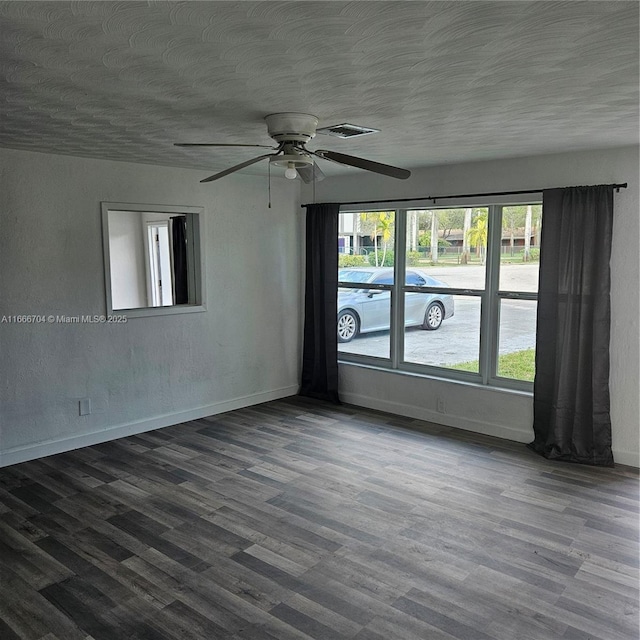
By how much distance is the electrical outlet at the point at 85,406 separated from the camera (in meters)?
4.58

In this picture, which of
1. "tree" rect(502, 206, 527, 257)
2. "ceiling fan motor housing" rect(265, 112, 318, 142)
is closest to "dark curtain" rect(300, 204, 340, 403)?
"tree" rect(502, 206, 527, 257)

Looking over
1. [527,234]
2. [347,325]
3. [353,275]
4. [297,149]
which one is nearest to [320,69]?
[297,149]

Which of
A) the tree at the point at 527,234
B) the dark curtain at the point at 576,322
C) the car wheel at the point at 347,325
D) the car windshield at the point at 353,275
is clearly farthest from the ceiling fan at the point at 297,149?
the car wheel at the point at 347,325

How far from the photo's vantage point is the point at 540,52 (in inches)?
82.7

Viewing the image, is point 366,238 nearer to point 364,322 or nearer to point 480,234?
point 364,322

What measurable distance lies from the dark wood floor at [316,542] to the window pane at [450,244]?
1.49 m

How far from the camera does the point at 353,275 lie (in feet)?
19.5

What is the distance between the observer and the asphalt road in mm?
4750

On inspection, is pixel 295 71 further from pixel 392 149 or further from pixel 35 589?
pixel 35 589

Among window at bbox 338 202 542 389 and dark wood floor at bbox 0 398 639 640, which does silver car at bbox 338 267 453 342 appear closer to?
window at bbox 338 202 542 389

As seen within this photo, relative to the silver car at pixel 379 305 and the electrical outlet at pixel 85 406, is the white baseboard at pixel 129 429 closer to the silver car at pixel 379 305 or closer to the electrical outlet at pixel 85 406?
the electrical outlet at pixel 85 406

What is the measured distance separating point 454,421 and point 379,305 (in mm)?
1403

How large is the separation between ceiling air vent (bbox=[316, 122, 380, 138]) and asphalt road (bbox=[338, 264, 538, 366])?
2002 mm

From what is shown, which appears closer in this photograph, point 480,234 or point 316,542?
point 316,542
